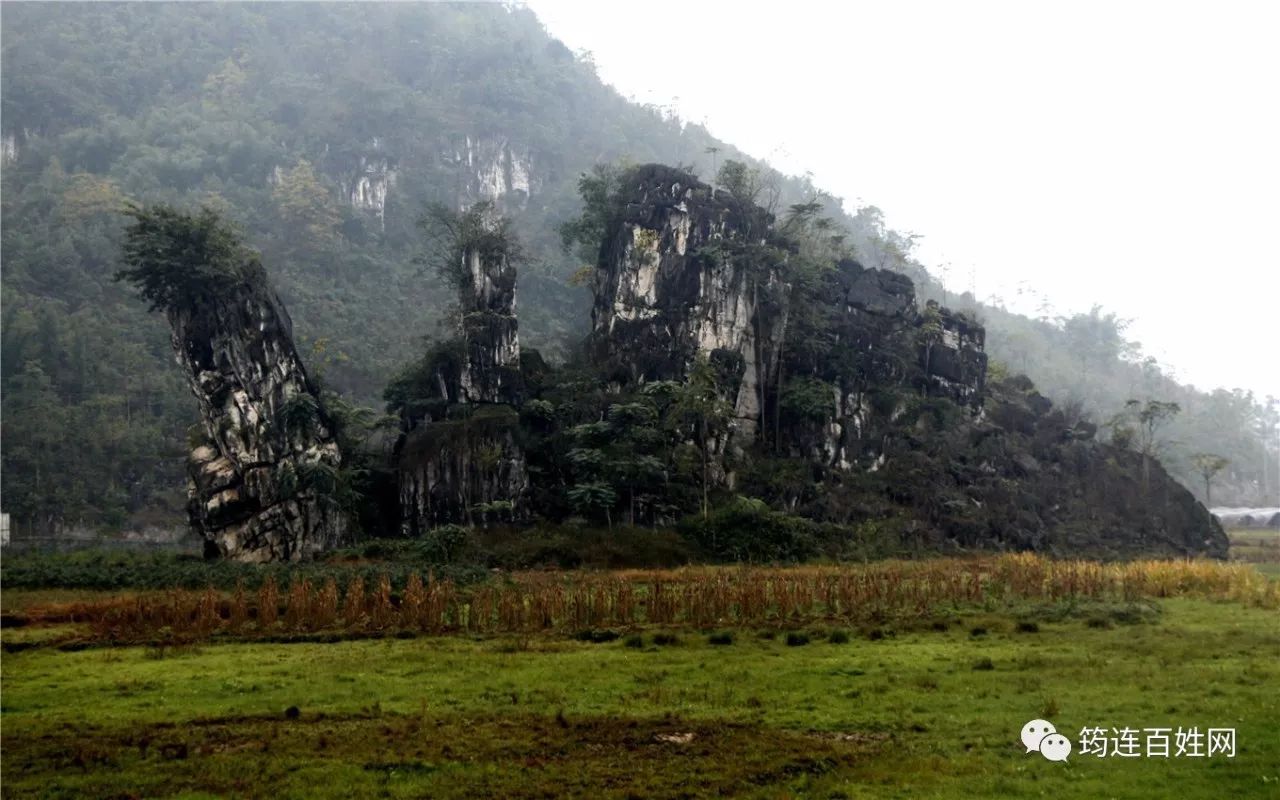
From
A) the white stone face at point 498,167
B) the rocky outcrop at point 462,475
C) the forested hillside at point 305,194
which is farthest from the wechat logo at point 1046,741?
the white stone face at point 498,167

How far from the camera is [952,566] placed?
35.8 m

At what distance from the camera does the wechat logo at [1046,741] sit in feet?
36.2

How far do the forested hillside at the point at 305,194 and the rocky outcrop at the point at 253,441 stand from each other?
42.8 feet

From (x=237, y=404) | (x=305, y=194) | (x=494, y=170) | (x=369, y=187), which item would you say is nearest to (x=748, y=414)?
(x=237, y=404)

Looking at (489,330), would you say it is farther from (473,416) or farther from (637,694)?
(637,694)

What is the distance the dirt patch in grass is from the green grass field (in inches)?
1.7

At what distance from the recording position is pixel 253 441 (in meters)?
39.4

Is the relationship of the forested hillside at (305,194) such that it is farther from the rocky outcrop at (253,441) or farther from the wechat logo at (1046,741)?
the wechat logo at (1046,741)

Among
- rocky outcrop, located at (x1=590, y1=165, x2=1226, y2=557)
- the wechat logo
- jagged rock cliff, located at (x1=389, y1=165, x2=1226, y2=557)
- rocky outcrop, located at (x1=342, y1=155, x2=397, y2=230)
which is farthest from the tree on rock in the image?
rocky outcrop, located at (x1=342, y1=155, x2=397, y2=230)

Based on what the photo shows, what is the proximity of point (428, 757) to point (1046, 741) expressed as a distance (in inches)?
305

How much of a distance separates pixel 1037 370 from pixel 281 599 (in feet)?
330

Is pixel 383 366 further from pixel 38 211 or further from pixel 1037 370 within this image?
pixel 1037 370

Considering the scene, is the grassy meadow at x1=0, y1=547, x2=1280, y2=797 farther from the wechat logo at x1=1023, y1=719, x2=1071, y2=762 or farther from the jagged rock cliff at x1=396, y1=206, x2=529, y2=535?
the jagged rock cliff at x1=396, y1=206, x2=529, y2=535

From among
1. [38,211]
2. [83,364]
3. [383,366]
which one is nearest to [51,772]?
[83,364]
